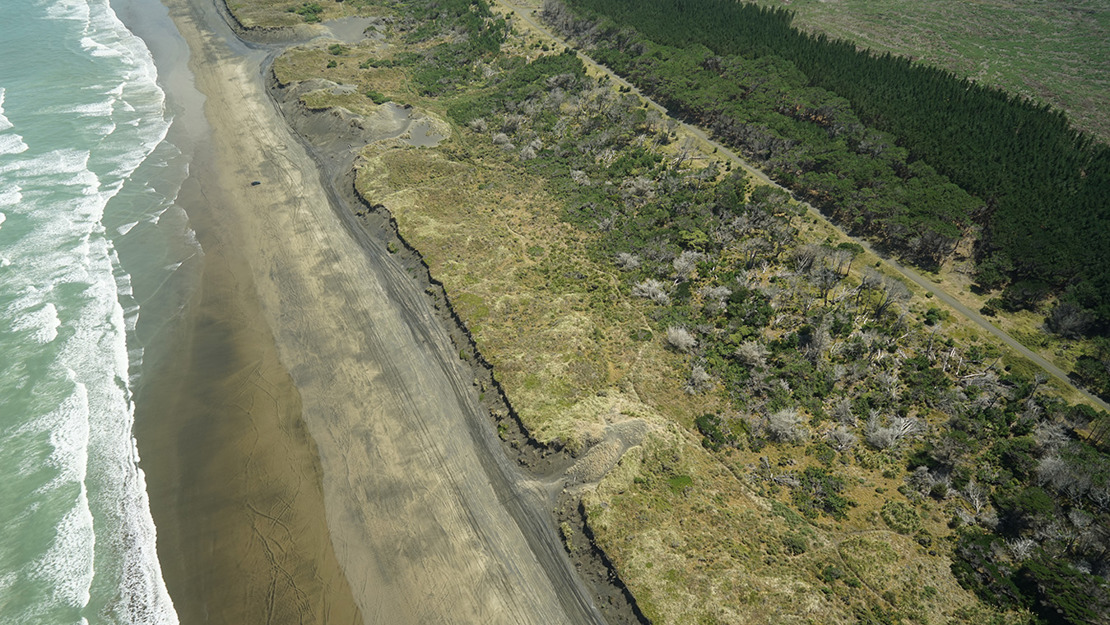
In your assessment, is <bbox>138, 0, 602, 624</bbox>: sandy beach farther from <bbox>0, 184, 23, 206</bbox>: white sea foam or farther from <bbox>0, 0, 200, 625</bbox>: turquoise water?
<bbox>0, 184, 23, 206</bbox>: white sea foam

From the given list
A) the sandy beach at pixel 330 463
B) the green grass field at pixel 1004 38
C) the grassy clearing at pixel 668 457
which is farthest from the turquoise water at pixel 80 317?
the green grass field at pixel 1004 38

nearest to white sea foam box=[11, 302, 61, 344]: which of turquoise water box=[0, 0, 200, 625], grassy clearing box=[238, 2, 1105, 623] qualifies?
turquoise water box=[0, 0, 200, 625]

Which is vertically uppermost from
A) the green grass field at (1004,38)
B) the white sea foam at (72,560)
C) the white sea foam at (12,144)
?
the green grass field at (1004,38)

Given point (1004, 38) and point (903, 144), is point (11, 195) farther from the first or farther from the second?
point (1004, 38)

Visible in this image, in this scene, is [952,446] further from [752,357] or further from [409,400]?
[409,400]

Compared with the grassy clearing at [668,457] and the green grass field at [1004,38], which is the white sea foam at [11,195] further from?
the green grass field at [1004,38]

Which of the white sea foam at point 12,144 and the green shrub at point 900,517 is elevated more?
the green shrub at point 900,517
